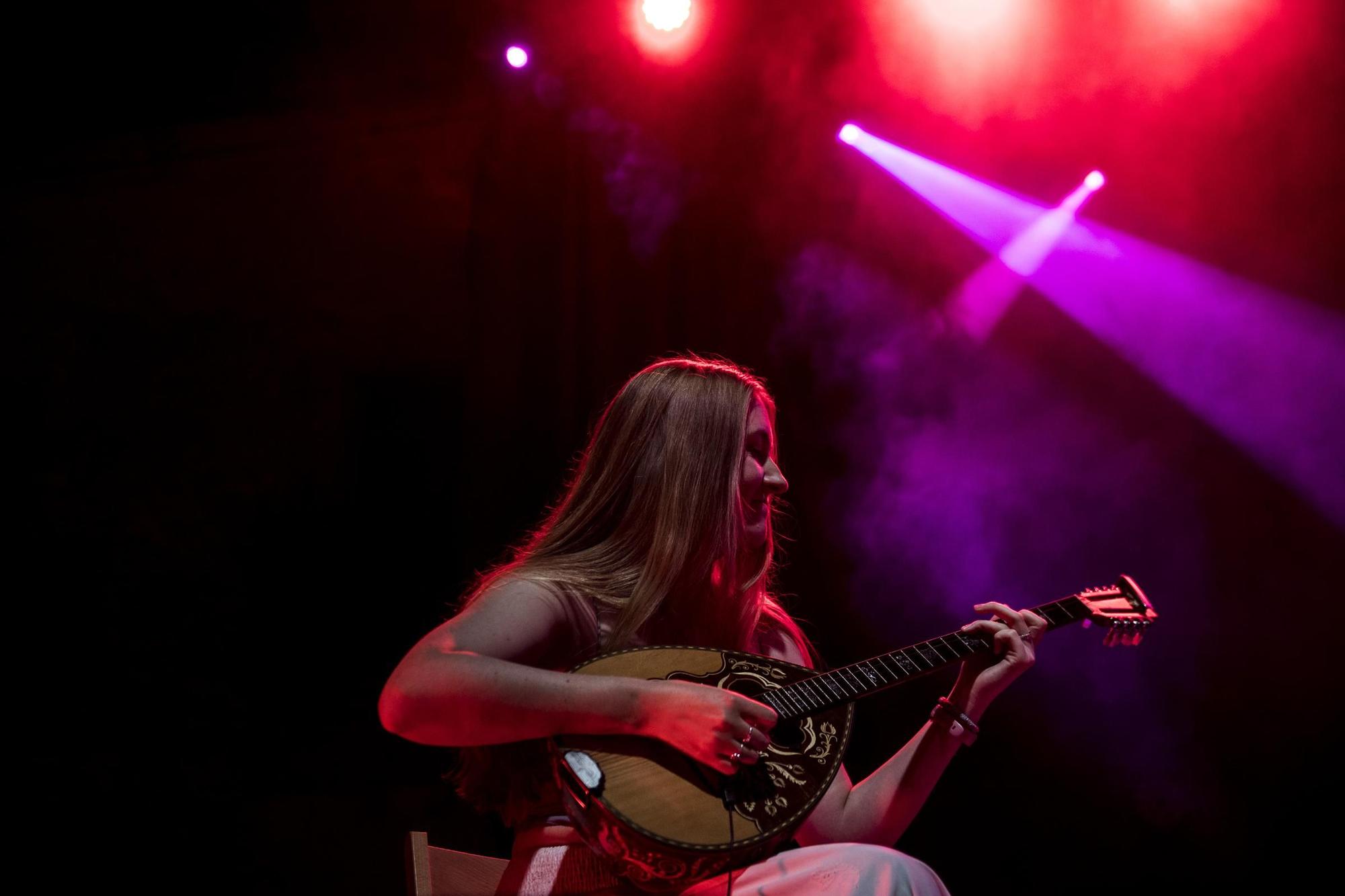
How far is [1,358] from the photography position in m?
3.08

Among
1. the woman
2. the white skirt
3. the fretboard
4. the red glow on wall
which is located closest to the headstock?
the fretboard

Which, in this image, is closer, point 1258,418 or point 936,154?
point 1258,418

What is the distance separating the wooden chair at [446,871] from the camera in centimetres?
158

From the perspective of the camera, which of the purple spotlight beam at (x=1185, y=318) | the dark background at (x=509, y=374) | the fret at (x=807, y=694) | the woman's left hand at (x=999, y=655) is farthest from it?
the purple spotlight beam at (x=1185, y=318)

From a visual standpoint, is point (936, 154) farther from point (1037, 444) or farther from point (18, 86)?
point (18, 86)

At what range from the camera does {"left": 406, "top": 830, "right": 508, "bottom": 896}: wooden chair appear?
1579 mm

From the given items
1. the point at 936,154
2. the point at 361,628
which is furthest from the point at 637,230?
the point at 361,628

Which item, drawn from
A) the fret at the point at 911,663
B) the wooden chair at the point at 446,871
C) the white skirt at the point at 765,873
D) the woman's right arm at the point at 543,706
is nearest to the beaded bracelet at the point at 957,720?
the fret at the point at 911,663

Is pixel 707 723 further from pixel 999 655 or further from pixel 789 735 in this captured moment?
pixel 999 655

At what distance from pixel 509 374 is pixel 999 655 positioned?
2.20 m

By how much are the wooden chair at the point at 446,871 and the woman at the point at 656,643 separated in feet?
0.38

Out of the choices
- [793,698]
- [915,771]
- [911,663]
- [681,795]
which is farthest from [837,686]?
[681,795]

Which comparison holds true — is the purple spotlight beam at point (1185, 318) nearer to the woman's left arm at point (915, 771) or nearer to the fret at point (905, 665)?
the woman's left arm at point (915, 771)

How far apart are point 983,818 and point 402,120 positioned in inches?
147
